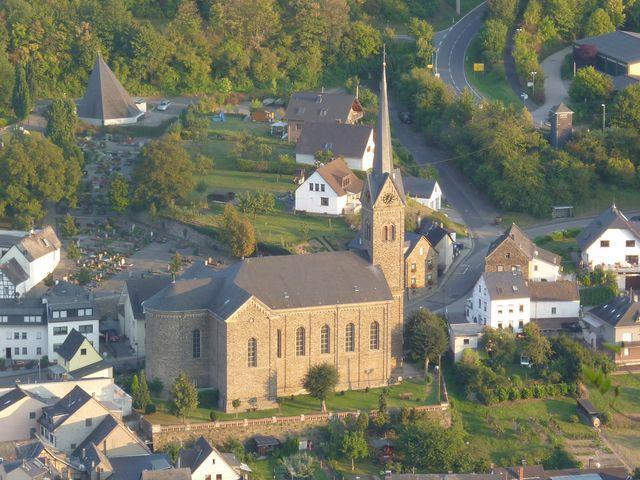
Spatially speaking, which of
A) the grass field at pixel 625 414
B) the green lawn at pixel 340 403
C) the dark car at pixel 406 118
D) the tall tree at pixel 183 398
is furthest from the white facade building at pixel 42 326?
the dark car at pixel 406 118

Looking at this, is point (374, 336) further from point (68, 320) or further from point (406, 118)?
point (406, 118)

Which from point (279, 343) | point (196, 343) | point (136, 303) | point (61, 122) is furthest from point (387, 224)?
point (61, 122)

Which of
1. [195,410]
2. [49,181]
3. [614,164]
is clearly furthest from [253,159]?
[195,410]

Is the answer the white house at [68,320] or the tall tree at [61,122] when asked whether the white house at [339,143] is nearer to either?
the tall tree at [61,122]

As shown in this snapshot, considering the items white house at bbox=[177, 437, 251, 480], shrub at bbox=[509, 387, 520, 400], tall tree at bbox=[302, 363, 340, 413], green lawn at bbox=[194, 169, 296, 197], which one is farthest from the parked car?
shrub at bbox=[509, 387, 520, 400]

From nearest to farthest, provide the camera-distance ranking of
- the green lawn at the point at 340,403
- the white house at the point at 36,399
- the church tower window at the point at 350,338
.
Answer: the white house at the point at 36,399, the green lawn at the point at 340,403, the church tower window at the point at 350,338
